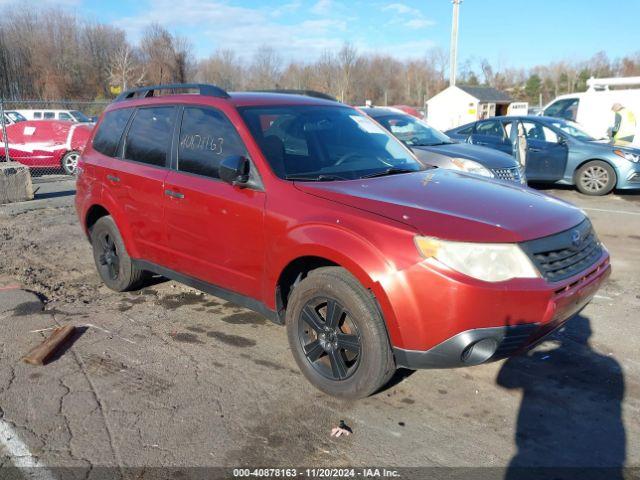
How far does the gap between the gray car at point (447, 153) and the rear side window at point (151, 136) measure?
12.1 feet

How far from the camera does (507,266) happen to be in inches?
116

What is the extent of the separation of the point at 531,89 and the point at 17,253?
60.3m

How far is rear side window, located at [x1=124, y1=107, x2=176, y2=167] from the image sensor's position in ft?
14.9

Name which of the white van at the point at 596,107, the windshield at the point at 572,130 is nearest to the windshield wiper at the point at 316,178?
the windshield at the point at 572,130

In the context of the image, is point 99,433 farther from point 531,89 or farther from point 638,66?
point 638,66

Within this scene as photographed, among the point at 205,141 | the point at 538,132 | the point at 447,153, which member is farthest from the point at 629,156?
the point at 205,141

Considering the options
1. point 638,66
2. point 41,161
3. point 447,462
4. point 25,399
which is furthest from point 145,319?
point 638,66

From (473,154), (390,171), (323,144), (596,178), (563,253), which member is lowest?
(596,178)

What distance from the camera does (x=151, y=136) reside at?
474 cm

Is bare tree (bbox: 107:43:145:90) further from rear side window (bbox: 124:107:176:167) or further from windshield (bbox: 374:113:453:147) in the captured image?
rear side window (bbox: 124:107:176:167)

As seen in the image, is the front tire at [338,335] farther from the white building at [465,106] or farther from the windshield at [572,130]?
the white building at [465,106]

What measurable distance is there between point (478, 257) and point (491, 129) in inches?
389

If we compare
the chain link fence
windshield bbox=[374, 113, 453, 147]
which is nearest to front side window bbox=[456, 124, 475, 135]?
windshield bbox=[374, 113, 453, 147]

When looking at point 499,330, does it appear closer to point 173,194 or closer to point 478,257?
point 478,257
